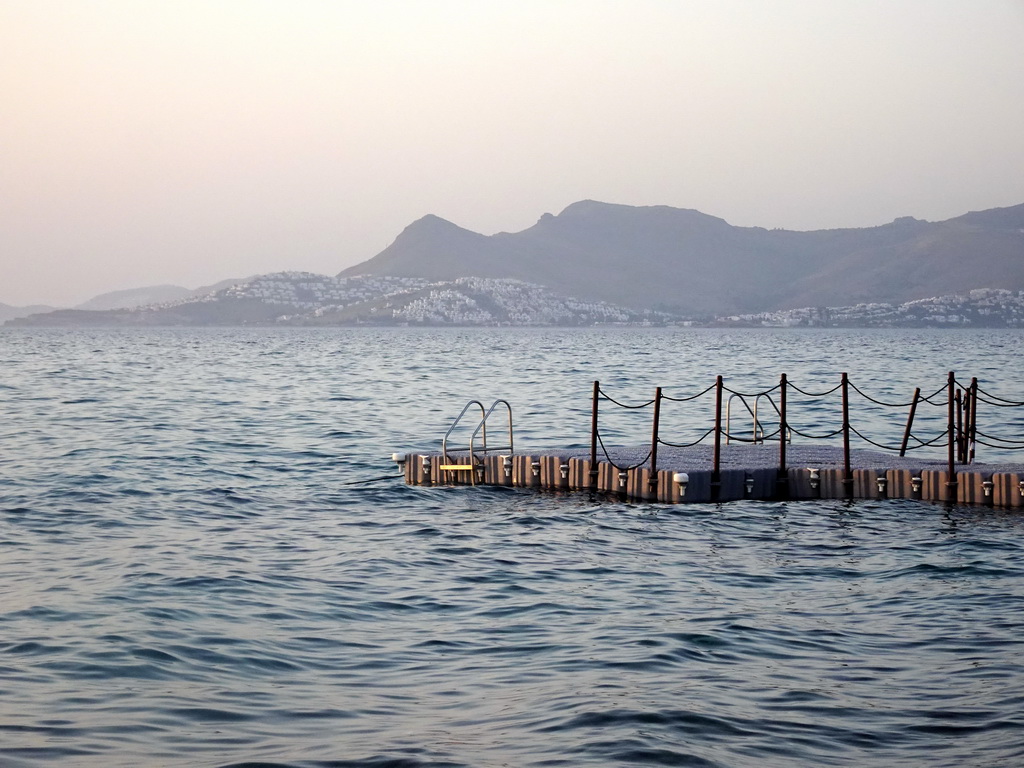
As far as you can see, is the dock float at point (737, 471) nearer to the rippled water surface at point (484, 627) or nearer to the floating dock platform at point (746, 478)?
the floating dock platform at point (746, 478)

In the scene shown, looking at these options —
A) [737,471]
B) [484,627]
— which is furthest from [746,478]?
[484,627]

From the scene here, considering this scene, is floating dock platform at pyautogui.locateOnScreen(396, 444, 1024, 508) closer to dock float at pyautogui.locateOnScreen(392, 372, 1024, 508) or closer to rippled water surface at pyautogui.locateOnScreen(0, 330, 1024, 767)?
dock float at pyautogui.locateOnScreen(392, 372, 1024, 508)

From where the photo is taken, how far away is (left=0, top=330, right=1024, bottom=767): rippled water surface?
9875 mm

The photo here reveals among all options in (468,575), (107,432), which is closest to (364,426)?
(107,432)

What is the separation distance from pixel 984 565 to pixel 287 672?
34.0ft

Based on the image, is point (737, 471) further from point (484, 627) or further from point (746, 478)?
point (484, 627)

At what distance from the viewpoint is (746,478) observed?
23031 mm

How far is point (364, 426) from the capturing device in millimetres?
42219

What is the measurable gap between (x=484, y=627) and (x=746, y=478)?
10597 mm

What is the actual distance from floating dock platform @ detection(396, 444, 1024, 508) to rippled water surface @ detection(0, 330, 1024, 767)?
0.49m

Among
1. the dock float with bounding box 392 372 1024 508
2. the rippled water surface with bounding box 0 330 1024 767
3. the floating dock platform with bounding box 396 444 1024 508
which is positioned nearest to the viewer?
the rippled water surface with bounding box 0 330 1024 767

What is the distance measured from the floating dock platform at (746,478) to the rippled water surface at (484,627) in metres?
0.49

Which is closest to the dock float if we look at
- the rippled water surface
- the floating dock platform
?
the floating dock platform

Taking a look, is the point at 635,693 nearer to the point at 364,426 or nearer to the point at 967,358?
the point at 364,426
